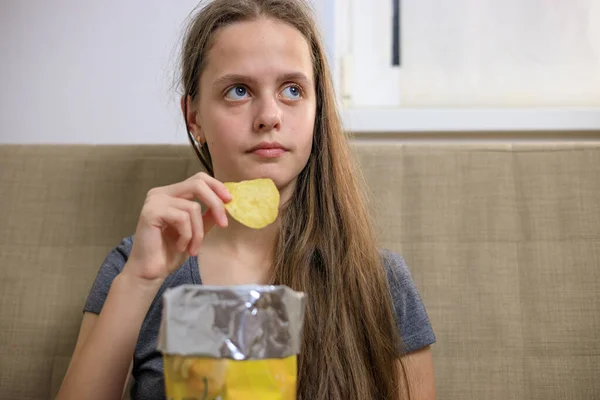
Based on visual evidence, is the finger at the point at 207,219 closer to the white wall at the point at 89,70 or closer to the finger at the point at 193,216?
the finger at the point at 193,216

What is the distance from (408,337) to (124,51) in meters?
0.99

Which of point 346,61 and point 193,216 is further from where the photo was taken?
point 346,61

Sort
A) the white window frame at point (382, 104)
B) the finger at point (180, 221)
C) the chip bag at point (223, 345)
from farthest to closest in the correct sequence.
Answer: the white window frame at point (382, 104)
the finger at point (180, 221)
the chip bag at point (223, 345)

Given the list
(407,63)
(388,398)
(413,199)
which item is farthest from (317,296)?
(407,63)

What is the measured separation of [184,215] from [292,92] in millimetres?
361

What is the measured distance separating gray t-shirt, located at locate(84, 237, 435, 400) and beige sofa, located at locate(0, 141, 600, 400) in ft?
0.51

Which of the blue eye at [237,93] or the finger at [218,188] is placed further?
the blue eye at [237,93]

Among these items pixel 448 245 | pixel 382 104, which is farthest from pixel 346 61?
pixel 448 245

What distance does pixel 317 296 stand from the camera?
1.10 metres

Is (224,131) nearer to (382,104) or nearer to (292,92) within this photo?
(292,92)

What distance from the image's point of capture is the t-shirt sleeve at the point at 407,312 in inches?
44.3

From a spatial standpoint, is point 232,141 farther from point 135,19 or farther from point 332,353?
point 135,19

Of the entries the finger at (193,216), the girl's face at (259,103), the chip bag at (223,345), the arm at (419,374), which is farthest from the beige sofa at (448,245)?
the chip bag at (223,345)

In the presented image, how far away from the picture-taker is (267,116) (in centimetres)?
104
